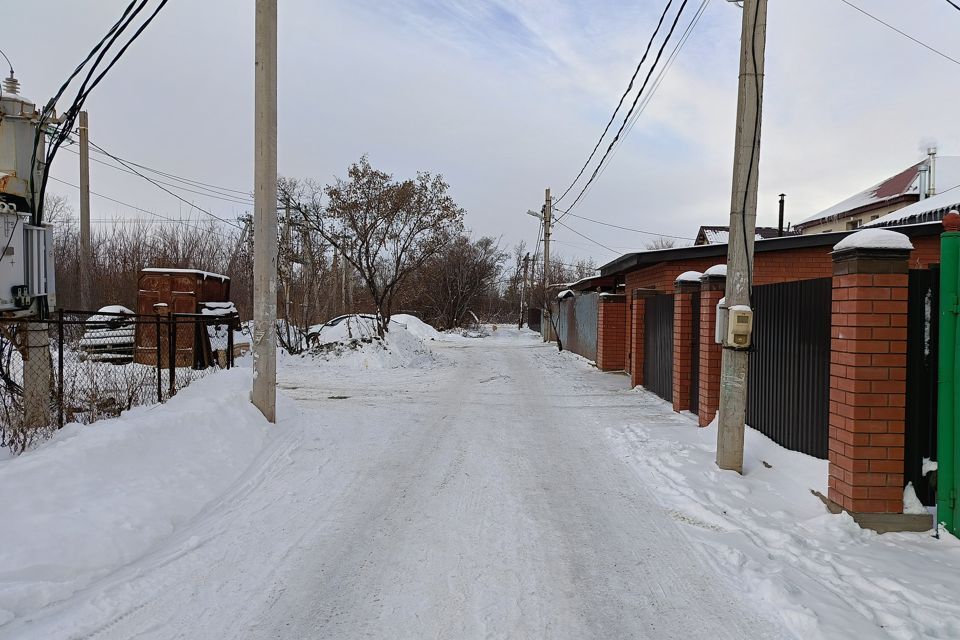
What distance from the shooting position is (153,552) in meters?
3.74

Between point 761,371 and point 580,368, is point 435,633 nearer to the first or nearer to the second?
point 761,371

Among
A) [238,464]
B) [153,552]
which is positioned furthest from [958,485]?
[238,464]

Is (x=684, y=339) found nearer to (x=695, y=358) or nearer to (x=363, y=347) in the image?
(x=695, y=358)

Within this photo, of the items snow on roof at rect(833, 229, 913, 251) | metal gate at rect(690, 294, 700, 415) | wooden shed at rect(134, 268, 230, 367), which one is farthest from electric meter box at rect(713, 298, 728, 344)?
wooden shed at rect(134, 268, 230, 367)

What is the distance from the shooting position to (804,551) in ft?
12.2

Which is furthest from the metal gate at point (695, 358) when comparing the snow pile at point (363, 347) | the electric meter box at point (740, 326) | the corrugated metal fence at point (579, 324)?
the snow pile at point (363, 347)

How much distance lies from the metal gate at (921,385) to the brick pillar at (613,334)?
10.8m

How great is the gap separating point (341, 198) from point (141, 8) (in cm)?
1257

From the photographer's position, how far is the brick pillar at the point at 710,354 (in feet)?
23.4

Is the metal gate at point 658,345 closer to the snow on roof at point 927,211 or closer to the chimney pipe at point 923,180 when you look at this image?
the snow on roof at point 927,211

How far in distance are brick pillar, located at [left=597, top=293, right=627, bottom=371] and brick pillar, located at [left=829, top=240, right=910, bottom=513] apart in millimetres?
10834

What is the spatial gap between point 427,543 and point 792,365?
158 inches

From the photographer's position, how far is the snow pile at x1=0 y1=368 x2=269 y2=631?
3.24 metres

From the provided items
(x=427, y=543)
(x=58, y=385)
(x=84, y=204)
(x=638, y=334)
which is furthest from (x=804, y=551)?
(x=84, y=204)
